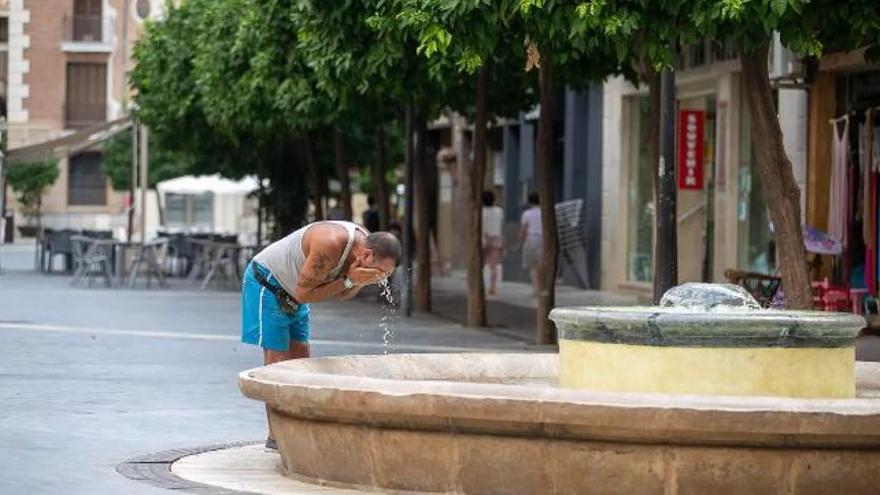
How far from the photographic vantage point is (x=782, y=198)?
17.9m

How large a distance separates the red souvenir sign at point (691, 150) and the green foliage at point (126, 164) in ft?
117

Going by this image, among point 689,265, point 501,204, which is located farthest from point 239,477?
point 501,204

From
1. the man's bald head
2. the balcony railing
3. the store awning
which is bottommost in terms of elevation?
the man's bald head

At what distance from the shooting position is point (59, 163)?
7888 cm

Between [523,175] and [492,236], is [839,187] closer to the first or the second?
[492,236]

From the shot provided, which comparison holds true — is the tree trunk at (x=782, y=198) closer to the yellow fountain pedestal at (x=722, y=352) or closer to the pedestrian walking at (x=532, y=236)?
the yellow fountain pedestal at (x=722, y=352)

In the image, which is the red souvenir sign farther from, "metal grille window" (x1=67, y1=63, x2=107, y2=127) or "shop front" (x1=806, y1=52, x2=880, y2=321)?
"metal grille window" (x1=67, y1=63, x2=107, y2=127)

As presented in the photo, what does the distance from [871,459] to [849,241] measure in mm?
16376

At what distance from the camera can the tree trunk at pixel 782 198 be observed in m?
17.8

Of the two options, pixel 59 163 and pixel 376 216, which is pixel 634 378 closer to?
pixel 376 216

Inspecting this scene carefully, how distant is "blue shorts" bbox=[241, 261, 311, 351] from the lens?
39.5ft

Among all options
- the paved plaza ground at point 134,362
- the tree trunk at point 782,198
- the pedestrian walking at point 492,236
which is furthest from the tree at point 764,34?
the pedestrian walking at point 492,236

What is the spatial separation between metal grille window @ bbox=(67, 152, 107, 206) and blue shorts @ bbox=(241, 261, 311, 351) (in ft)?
233

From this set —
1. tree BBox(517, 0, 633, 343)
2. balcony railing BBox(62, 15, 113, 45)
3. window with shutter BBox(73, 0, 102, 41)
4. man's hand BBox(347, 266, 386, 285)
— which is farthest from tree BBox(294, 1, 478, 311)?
window with shutter BBox(73, 0, 102, 41)
